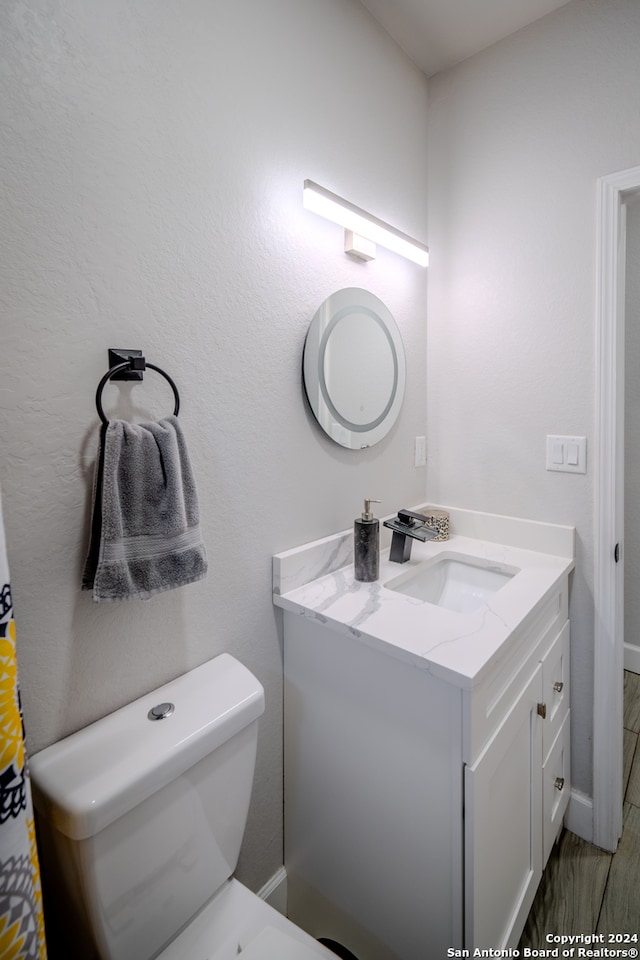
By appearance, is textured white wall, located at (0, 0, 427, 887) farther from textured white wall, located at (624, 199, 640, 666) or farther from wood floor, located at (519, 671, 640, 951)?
textured white wall, located at (624, 199, 640, 666)

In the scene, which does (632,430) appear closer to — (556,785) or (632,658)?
(632,658)

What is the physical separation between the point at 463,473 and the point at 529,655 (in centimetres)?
77

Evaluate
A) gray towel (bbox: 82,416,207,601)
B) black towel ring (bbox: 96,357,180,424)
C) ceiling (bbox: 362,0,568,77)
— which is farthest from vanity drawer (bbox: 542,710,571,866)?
ceiling (bbox: 362,0,568,77)

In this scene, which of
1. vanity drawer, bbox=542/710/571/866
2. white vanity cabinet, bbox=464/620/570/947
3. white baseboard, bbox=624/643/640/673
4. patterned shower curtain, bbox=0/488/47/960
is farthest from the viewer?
white baseboard, bbox=624/643/640/673

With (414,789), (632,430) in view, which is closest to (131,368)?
(414,789)

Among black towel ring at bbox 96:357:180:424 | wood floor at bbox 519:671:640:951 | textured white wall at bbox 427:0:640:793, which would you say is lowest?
wood floor at bbox 519:671:640:951

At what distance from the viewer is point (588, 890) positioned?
1.35 metres

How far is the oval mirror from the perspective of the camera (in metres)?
1.30

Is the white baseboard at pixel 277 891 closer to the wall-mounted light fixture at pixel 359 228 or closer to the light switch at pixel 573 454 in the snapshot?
the light switch at pixel 573 454

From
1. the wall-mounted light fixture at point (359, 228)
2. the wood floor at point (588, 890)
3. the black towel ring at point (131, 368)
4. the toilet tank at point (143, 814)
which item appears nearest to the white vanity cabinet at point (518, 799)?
the wood floor at point (588, 890)

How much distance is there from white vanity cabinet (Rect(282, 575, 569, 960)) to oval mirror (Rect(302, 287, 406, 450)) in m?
0.59

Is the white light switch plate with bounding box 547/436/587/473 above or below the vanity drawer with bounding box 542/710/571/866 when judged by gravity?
above

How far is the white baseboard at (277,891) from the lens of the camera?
4.11 ft

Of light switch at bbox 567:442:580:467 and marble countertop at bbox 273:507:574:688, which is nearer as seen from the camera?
marble countertop at bbox 273:507:574:688
